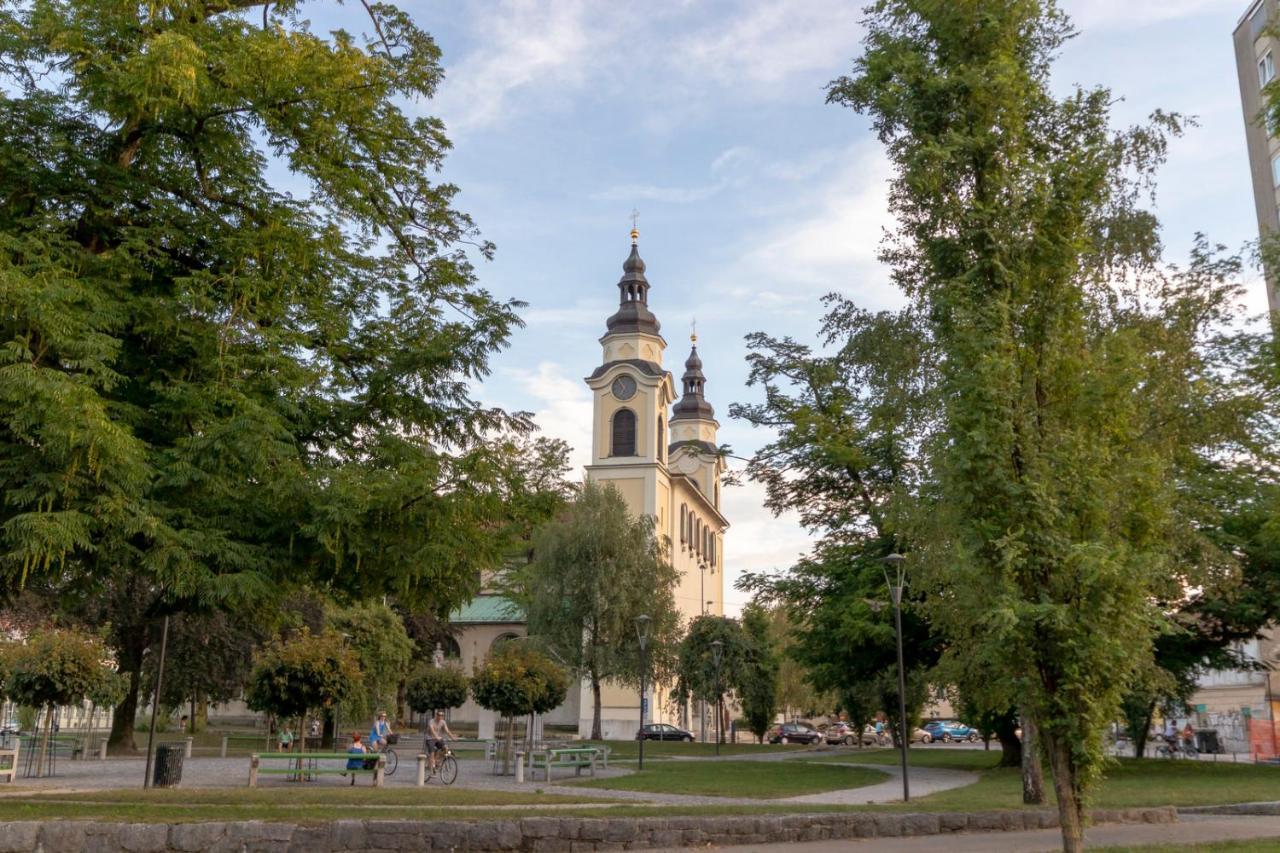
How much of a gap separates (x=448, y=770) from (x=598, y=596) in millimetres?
24919

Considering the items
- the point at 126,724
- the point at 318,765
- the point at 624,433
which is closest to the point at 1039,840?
the point at 318,765

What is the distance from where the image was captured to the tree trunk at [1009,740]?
2894 cm

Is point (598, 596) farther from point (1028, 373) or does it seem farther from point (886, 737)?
point (1028, 373)

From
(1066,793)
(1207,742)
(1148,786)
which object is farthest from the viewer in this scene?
(1207,742)

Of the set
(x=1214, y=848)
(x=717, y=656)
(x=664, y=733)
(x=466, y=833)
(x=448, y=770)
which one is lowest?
(x=664, y=733)

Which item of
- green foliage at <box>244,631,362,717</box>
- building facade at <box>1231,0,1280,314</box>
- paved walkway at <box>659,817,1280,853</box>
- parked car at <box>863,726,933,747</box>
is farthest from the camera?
parked car at <box>863,726,933,747</box>

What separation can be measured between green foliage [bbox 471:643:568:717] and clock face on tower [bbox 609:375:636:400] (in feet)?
112

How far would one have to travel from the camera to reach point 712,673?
5141 cm

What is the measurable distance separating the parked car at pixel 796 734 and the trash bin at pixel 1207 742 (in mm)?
22278

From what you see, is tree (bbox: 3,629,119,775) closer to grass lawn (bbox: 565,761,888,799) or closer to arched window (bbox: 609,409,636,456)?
grass lawn (bbox: 565,761,888,799)

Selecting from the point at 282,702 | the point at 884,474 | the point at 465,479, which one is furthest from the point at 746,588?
the point at 465,479

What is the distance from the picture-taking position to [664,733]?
55406mm

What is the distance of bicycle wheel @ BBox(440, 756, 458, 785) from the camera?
902 inches

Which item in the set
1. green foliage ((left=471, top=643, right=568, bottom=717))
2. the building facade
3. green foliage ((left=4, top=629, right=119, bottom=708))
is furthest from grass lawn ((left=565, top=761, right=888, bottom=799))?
the building facade
